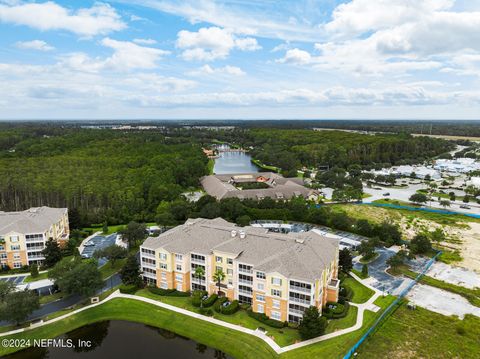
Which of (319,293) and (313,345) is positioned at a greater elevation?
(319,293)

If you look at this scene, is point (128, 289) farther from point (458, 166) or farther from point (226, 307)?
point (458, 166)

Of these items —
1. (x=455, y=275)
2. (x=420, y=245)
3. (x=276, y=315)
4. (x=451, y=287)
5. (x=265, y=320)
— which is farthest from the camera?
(x=420, y=245)

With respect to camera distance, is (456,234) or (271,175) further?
(271,175)

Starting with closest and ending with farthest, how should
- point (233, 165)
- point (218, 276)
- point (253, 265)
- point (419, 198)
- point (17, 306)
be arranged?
point (17, 306) < point (253, 265) < point (218, 276) < point (419, 198) < point (233, 165)

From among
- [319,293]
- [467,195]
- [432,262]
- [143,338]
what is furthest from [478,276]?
[467,195]

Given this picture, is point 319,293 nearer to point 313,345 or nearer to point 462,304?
point 313,345

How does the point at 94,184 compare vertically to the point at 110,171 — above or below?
below

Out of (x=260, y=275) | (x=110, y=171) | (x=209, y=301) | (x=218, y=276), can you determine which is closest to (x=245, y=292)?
(x=218, y=276)
